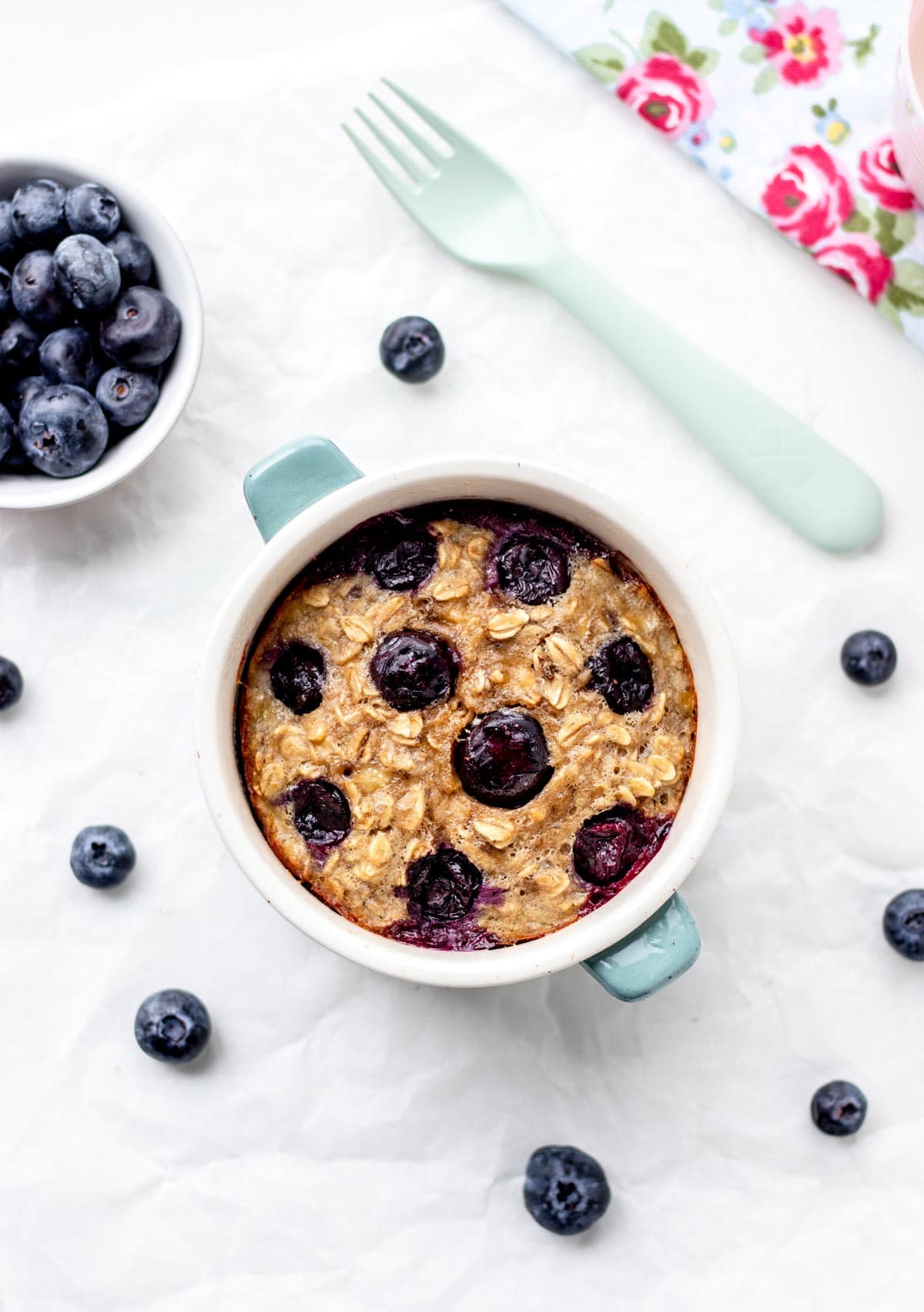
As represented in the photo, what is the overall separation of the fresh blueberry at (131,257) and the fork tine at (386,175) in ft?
1.43

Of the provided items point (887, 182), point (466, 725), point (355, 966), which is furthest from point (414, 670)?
point (887, 182)

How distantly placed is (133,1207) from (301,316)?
1.66 meters

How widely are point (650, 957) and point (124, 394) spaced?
4.19ft

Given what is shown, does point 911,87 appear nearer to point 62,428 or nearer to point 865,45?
point 865,45

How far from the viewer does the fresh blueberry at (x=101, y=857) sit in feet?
7.45

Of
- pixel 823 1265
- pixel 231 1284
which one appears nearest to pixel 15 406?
pixel 231 1284

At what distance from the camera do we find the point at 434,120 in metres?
2.34

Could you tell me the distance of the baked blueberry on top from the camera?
1.84 meters

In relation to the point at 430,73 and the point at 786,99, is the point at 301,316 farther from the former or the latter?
the point at 786,99

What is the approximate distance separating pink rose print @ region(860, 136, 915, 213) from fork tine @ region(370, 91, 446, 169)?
801 mm

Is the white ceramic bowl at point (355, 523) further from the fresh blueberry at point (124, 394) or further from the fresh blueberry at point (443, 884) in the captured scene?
the fresh blueberry at point (124, 394)

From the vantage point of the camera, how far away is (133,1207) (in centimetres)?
234

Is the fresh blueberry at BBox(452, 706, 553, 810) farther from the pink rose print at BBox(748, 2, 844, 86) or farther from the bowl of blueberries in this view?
the pink rose print at BBox(748, 2, 844, 86)

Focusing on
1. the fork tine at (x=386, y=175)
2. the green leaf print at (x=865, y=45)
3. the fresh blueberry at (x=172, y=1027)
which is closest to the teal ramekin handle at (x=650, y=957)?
the fresh blueberry at (x=172, y=1027)
